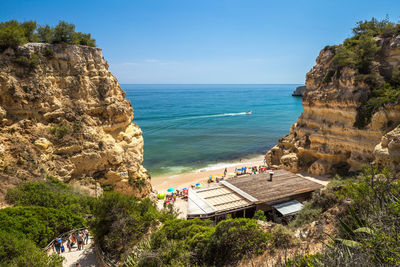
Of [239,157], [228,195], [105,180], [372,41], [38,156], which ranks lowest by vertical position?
[239,157]

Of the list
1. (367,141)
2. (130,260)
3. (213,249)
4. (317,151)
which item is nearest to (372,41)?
(367,141)

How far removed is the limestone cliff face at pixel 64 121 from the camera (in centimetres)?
1641

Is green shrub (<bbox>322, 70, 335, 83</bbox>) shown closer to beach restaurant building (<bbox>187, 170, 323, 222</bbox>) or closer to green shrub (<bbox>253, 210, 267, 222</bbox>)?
beach restaurant building (<bbox>187, 170, 323, 222</bbox>)

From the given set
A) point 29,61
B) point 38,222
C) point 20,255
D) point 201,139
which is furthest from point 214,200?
point 201,139

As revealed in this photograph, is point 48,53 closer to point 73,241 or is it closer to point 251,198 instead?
point 73,241

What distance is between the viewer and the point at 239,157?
1677 inches

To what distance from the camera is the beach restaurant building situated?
17.5 m

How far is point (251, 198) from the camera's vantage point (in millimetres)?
18641

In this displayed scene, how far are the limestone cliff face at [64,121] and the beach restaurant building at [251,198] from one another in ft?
19.8

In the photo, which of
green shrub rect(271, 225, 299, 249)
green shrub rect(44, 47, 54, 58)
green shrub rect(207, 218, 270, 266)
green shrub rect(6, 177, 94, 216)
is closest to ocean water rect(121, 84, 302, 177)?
green shrub rect(6, 177, 94, 216)

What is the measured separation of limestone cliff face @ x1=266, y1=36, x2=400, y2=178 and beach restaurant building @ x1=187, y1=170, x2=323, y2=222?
434cm

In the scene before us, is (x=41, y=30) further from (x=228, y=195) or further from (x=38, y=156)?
(x=228, y=195)

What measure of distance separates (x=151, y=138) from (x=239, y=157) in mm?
20820

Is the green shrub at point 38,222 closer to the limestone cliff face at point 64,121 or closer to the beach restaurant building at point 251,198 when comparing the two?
the limestone cliff face at point 64,121
